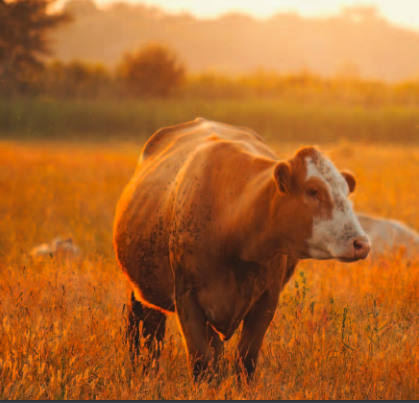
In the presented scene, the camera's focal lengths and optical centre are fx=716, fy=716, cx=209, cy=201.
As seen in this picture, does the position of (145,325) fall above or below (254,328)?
below

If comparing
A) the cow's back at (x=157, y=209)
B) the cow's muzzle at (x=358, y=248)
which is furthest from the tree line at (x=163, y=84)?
the cow's muzzle at (x=358, y=248)

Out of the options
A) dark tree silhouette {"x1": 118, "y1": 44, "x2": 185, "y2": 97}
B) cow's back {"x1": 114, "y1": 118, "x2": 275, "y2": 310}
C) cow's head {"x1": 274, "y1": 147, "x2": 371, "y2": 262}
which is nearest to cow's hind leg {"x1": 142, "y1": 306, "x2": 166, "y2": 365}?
cow's back {"x1": 114, "y1": 118, "x2": 275, "y2": 310}

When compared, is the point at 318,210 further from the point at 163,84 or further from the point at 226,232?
the point at 163,84

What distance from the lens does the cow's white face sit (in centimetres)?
344

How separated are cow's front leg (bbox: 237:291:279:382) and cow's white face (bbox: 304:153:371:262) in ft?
2.60

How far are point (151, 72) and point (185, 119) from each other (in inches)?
292

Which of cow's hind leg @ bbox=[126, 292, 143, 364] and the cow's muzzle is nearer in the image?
the cow's muzzle

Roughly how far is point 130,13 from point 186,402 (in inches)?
6604

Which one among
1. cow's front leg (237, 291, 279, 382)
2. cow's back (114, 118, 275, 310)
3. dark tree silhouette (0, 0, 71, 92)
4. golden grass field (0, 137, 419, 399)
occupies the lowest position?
dark tree silhouette (0, 0, 71, 92)

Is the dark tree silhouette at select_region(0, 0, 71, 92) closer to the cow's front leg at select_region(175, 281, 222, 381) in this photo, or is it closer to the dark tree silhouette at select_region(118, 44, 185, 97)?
the dark tree silhouette at select_region(118, 44, 185, 97)

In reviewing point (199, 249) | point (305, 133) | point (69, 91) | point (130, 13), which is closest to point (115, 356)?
point (199, 249)

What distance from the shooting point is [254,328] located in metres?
4.38

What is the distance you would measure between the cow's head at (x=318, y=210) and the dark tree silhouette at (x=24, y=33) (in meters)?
26.3

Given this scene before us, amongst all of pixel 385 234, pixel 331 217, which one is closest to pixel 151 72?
pixel 385 234
